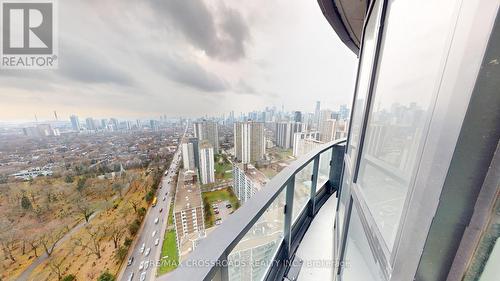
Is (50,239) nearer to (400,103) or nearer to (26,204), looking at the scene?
(26,204)

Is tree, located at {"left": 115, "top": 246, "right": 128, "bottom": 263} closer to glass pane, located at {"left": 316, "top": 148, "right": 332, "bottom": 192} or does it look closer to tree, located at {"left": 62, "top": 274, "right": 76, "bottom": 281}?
tree, located at {"left": 62, "top": 274, "right": 76, "bottom": 281}

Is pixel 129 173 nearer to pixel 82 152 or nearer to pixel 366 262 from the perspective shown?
pixel 82 152

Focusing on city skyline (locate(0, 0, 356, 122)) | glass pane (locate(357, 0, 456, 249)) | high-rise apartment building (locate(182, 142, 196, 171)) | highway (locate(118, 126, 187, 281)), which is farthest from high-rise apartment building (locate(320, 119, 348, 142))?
highway (locate(118, 126, 187, 281))

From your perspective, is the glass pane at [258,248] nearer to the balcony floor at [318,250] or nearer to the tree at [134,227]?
the balcony floor at [318,250]

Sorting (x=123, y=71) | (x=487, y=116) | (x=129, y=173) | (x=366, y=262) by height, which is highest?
(x=123, y=71)

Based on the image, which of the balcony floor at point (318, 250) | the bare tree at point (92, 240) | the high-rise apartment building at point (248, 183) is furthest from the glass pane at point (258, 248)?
the bare tree at point (92, 240)

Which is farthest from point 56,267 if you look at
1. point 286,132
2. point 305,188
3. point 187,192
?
point 286,132

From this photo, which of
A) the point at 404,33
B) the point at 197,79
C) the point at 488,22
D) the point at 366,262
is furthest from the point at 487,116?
the point at 197,79
